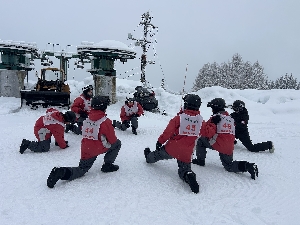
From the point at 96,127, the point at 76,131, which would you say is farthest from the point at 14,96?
the point at 96,127

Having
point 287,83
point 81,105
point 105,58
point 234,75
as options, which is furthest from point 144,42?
point 287,83

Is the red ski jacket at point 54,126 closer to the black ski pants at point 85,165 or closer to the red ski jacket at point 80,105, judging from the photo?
the red ski jacket at point 80,105

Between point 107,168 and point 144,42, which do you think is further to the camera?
point 144,42

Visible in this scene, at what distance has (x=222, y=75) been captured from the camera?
43.9 meters

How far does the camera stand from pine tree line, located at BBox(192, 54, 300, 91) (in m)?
42.8

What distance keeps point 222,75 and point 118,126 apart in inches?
1548

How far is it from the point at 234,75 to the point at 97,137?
4314cm

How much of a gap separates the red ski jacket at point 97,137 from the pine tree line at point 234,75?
4185 cm

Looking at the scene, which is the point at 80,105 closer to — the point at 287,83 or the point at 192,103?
the point at 192,103

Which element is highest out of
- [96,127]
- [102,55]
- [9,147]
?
[102,55]

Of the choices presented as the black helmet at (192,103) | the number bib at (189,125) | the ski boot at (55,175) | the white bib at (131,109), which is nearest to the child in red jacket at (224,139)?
the number bib at (189,125)

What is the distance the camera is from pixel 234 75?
141ft

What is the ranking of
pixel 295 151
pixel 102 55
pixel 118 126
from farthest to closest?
pixel 102 55 → pixel 118 126 → pixel 295 151

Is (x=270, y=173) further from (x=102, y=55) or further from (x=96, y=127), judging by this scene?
(x=102, y=55)
